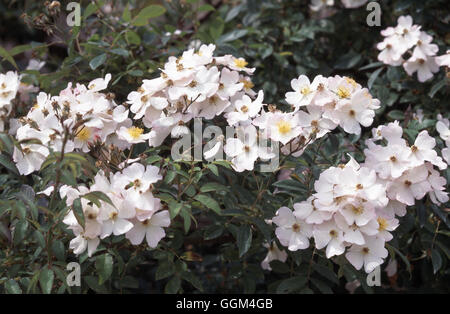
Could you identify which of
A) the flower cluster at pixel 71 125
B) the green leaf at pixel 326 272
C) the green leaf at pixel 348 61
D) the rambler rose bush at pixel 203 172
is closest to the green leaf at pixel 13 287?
the rambler rose bush at pixel 203 172

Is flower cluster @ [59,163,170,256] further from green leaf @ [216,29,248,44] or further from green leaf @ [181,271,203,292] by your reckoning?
green leaf @ [216,29,248,44]

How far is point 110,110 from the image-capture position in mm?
1520

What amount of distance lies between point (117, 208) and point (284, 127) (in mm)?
427

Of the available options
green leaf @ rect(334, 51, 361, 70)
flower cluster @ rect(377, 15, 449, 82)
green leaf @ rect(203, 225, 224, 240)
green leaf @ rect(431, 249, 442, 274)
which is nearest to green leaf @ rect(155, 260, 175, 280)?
green leaf @ rect(203, 225, 224, 240)

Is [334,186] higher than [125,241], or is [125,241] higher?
[334,186]

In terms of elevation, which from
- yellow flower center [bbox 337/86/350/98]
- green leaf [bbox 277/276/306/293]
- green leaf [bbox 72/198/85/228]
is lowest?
green leaf [bbox 277/276/306/293]

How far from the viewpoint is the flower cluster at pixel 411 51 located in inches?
76.1

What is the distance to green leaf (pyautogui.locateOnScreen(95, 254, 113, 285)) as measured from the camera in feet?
4.42

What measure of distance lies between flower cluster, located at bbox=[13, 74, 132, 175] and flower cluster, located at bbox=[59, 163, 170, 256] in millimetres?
155

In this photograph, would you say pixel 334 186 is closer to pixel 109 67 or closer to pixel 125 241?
pixel 125 241

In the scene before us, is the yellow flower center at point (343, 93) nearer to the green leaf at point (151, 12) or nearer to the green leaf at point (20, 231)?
the green leaf at point (151, 12)
